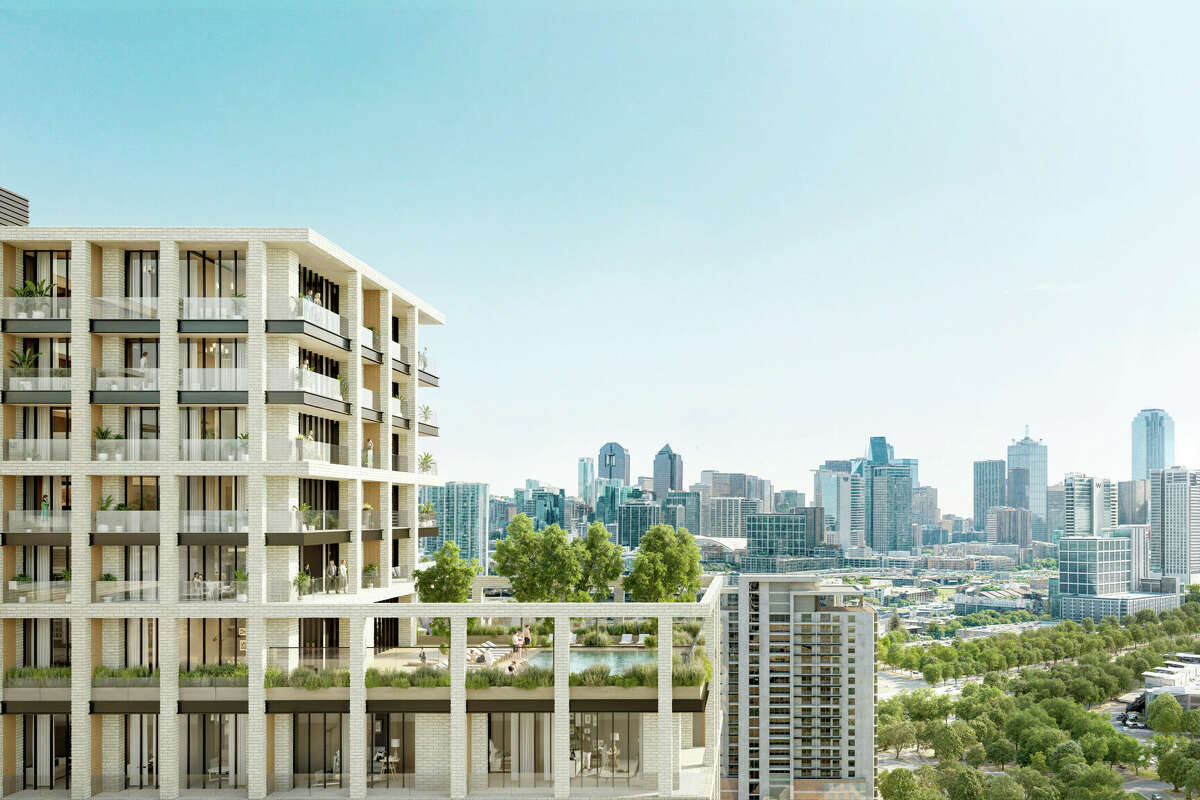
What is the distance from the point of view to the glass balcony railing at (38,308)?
3088 cm

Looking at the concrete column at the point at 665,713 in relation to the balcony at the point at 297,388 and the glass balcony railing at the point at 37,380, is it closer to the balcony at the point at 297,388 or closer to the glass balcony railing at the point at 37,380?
the balcony at the point at 297,388

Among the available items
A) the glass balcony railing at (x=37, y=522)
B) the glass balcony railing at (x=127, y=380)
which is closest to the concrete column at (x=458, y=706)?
the glass balcony railing at (x=127, y=380)

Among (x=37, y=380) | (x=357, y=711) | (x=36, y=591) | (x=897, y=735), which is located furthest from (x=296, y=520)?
(x=897, y=735)

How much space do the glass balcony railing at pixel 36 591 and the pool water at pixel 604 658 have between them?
586 inches

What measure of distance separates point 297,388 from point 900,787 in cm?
5867

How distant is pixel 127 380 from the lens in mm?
31000

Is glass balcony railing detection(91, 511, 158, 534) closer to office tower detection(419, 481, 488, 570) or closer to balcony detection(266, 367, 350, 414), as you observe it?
balcony detection(266, 367, 350, 414)

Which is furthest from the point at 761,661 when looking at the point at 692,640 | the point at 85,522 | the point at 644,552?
the point at 85,522

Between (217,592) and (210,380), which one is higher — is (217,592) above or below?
below

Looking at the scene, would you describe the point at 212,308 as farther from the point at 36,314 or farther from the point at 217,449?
the point at 36,314

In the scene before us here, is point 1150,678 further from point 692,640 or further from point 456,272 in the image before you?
point 692,640

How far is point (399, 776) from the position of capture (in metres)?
30.2

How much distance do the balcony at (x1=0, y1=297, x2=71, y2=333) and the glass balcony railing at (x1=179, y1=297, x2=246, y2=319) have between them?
369 centimetres

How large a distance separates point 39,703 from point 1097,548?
209624 millimetres
